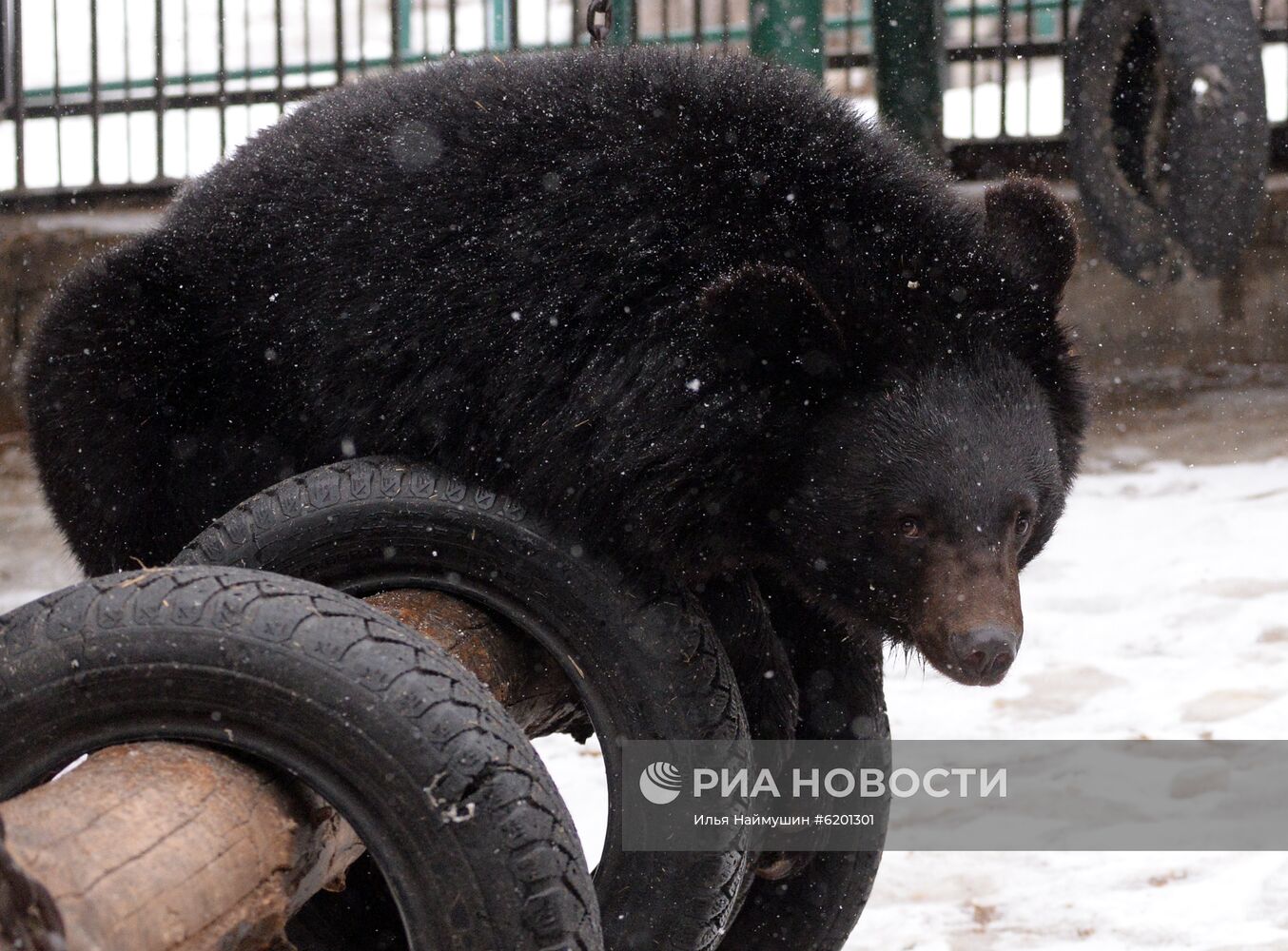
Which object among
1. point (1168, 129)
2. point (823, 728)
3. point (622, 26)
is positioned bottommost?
point (823, 728)

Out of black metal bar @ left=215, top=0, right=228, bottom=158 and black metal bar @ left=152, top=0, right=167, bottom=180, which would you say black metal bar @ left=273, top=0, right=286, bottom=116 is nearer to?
black metal bar @ left=215, top=0, right=228, bottom=158

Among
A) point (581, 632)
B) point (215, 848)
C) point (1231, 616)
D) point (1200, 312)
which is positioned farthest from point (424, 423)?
point (1200, 312)

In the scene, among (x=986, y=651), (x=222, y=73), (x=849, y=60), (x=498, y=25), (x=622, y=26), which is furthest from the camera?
(x=498, y=25)

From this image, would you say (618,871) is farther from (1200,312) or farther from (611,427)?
(1200,312)

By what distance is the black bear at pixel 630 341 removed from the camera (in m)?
2.81

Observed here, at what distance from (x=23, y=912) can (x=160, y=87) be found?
786 cm

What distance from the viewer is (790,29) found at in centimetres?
568

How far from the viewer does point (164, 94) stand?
877cm

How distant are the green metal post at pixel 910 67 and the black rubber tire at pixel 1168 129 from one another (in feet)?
2.48

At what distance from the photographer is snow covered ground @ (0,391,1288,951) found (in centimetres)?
387

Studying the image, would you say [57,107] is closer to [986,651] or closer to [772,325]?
→ [772,325]

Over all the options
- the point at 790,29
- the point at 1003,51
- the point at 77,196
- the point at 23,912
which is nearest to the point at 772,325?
A: the point at 23,912

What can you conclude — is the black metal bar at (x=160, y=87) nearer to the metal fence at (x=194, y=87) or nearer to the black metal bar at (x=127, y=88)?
the metal fence at (x=194, y=87)

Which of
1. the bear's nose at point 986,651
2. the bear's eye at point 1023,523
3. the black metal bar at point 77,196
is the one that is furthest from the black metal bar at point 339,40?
the bear's nose at point 986,651
